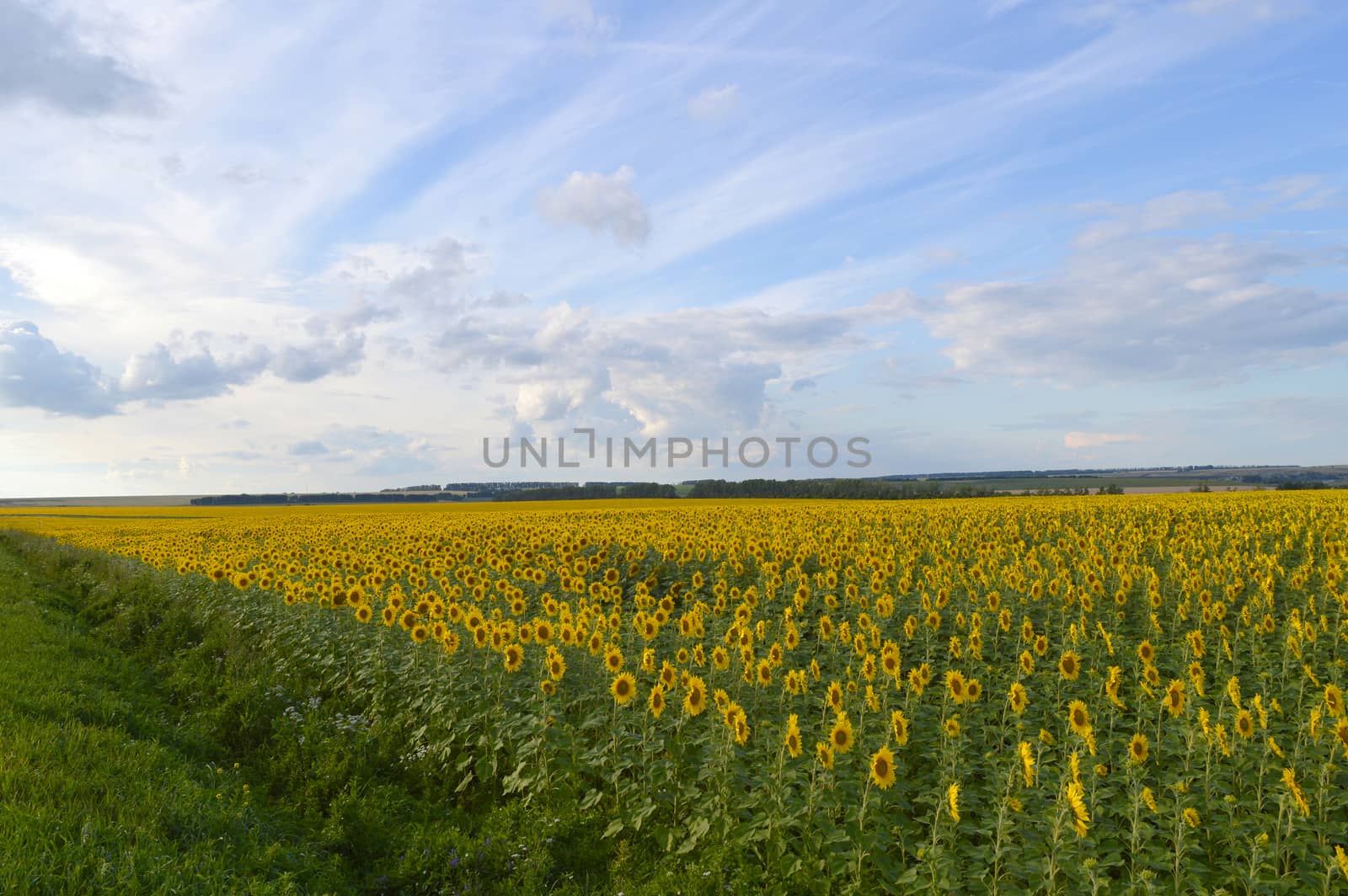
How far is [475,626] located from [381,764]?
5.75ft

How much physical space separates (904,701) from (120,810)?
693cm

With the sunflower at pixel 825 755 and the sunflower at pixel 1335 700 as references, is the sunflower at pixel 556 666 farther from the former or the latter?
the sunflower at pixel 1335 700

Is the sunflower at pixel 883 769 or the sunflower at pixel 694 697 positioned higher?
the sunflower at pixel 694 697

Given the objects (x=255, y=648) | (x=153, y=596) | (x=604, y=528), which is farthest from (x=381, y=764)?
(x=604, y=528)

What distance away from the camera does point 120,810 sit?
6105 millimetres

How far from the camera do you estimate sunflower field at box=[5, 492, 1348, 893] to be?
5449 mm

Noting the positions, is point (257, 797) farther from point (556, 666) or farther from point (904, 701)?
point (904, 701)

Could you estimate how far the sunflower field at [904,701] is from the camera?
215 inches

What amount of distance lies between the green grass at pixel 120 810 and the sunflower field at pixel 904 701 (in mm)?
1784

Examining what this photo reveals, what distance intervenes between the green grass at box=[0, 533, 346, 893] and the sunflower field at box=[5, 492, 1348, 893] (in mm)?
1784

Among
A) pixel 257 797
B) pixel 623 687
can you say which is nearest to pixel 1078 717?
pixel 623 687

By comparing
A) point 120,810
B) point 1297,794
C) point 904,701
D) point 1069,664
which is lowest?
point 120,810

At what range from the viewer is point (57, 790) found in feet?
20.8

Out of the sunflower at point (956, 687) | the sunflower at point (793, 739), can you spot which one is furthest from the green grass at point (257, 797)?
the sunflower at point (956, 687)
